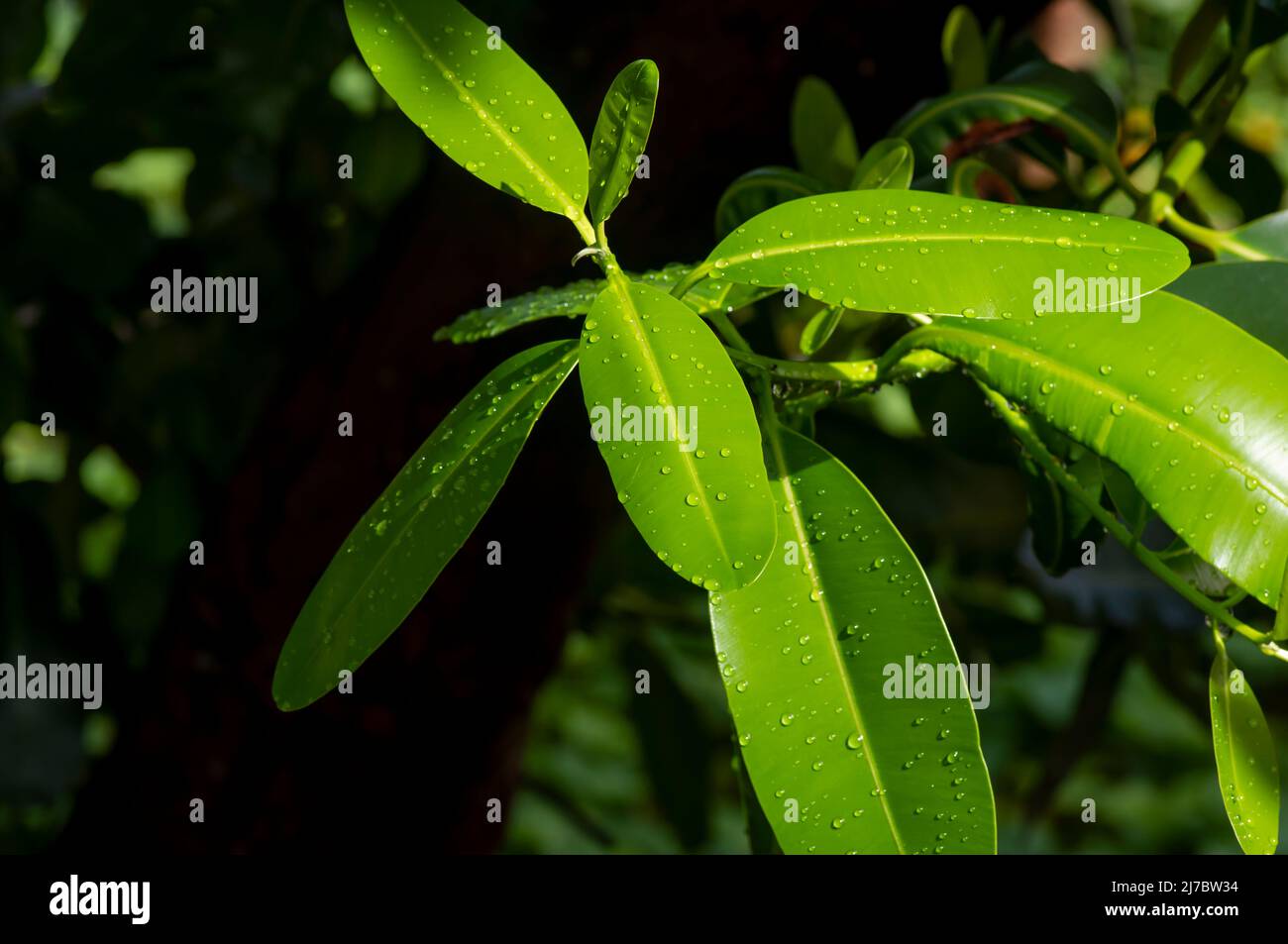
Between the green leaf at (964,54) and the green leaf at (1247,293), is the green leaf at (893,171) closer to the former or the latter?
the green leaf at (1247,293)

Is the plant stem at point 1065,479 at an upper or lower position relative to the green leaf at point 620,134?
lower

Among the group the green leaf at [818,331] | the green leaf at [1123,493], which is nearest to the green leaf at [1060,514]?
the green leaf at [1123,493]

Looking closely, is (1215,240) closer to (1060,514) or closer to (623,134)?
(1060,514)

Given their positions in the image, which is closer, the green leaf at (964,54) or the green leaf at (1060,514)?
the green leaf at (1060,514)

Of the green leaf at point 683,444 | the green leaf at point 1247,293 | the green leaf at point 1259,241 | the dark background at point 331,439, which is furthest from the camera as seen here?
the dark background at point 331,439
